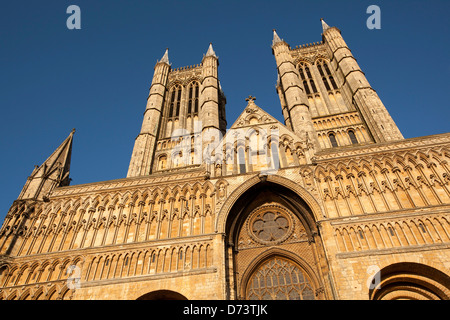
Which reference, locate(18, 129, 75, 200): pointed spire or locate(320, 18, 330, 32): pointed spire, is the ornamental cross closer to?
locate(18, 129, 75, 200): pointed spire

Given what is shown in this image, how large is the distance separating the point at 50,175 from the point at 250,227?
36.1 ft

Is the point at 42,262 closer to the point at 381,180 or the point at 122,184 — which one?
the point at 122,184

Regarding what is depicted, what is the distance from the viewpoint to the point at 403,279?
34.6 feet

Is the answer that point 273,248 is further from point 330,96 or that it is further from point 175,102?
point 175,102

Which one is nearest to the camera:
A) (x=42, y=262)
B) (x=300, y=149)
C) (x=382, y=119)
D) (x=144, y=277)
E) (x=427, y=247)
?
(x=427, y=247)

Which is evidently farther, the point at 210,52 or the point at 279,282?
the point at 210,52

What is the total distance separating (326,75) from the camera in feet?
91.4

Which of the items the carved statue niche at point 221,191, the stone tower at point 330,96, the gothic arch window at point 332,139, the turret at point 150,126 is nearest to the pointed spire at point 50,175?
the turret at point 150,126

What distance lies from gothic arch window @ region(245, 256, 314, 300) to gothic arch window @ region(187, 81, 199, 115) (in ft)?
60.1

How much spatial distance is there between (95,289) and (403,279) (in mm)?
11373

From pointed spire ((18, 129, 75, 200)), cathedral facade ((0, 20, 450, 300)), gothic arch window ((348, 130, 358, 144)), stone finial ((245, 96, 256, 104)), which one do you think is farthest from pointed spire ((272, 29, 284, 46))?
pointed spire ((18, 129, 75, 200))

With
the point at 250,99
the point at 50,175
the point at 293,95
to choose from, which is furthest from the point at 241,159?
the point at 293,95

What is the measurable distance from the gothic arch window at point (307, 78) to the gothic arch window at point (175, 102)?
12.3m
